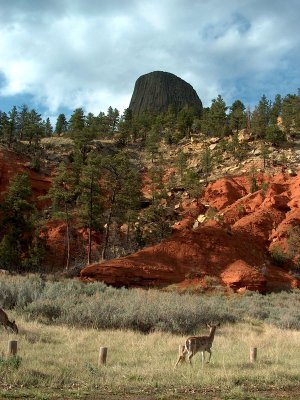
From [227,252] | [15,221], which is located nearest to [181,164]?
[227,252]

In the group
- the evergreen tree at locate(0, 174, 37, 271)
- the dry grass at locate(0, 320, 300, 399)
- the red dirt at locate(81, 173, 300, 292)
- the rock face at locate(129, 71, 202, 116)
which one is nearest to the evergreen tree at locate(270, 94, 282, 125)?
the red dirt at locate(81, 173, 300, 292)

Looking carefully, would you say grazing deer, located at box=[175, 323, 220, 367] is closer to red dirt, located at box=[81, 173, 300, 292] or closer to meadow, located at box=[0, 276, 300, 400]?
meadow, located at box=[0, 276, 300, 400]

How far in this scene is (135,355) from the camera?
1216 cm

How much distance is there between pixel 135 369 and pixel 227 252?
27.4m

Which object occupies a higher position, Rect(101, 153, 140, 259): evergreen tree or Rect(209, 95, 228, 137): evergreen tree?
Rect(209, 95, 228, 137): evergreen tree

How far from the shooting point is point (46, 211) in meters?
49.6

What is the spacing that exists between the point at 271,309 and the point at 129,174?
56.5ft

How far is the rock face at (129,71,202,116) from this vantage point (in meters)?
116

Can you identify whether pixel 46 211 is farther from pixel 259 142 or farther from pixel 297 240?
pixel 259 142

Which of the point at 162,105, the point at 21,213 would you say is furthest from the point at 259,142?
the point at 162,105

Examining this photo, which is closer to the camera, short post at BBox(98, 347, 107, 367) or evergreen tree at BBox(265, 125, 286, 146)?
short post at BBox(98, 347, 107, 367)

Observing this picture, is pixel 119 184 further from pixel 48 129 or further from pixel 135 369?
pixel 48 129

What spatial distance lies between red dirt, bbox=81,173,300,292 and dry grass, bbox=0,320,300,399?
16.1 meters

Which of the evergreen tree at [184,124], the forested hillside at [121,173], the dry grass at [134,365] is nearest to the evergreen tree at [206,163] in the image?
the forested hillside at [121,173]
